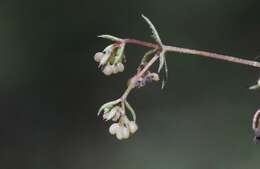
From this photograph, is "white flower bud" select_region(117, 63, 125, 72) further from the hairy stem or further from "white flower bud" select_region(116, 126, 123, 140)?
"white flower bud" select_region(116, 126, 123, 140)

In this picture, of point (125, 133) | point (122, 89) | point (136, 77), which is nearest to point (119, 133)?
point (125, 133)

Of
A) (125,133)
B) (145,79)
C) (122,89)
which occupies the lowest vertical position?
(122,89)

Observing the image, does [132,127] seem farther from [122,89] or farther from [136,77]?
[122,89]

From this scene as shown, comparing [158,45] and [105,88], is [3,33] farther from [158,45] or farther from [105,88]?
[158,45]

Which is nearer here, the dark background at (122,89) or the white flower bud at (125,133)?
the white flower bud at (125,133)

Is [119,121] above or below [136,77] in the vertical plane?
below

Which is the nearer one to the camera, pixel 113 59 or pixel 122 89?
pixel 113 59

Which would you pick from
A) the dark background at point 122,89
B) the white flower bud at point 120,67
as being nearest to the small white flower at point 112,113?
the white flower bud at point 120,67

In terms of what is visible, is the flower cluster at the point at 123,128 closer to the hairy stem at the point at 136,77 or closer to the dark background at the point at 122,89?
the hairy stem at the point at 136,77
